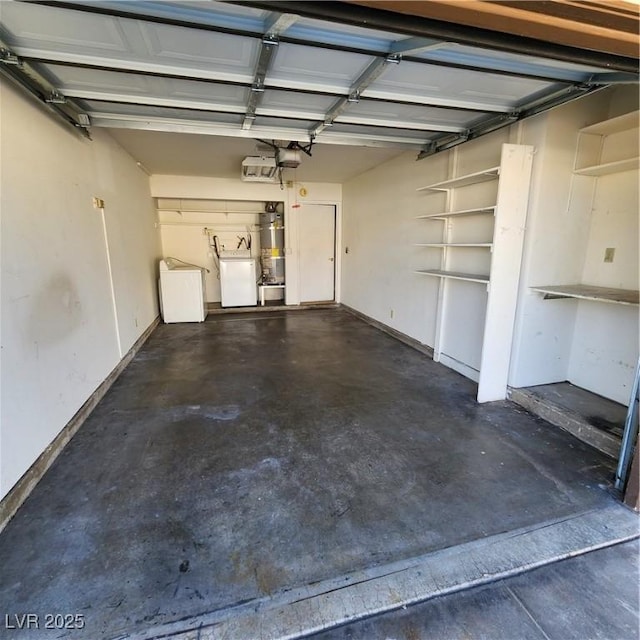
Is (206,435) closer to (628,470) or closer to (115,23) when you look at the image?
(115,23)

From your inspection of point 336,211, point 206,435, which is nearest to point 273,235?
point 336,211

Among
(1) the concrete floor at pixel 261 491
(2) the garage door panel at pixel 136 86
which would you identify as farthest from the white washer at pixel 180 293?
(2) the garage door panel at pixel 136 86

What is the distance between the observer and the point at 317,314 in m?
6.36

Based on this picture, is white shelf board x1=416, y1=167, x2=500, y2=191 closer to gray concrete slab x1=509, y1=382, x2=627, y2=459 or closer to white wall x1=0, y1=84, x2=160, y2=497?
gray concrete slab x1=509, y1=382, x2=627, y2=459

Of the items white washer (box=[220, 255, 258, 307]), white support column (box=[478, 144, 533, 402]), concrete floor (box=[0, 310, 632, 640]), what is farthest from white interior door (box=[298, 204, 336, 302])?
white support column (box=[478, 144, 533, 402])

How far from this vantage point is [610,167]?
2387 mm

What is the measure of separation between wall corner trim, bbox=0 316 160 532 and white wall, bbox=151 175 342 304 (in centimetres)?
380

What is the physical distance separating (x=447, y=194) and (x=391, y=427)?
2.55 m

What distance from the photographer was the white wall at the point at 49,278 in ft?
5.99

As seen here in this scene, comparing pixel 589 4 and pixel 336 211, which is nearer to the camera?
pixel 589 4

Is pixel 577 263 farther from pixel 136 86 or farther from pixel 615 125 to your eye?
pixel 136 86

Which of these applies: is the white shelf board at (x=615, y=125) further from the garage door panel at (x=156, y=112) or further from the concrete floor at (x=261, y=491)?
the garage door panel at (x=156, y=112)

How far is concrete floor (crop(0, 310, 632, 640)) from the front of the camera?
4.57 feet

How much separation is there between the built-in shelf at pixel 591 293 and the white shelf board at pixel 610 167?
2.79 feet
